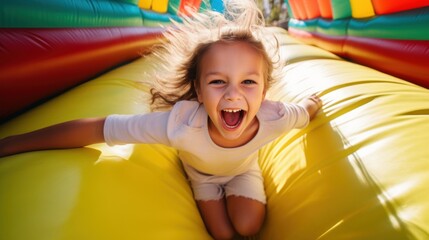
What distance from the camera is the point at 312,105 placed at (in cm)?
104

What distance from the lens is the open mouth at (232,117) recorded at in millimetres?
→ 860

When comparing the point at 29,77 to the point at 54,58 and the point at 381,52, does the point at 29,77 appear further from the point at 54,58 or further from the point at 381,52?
the point at 381,52

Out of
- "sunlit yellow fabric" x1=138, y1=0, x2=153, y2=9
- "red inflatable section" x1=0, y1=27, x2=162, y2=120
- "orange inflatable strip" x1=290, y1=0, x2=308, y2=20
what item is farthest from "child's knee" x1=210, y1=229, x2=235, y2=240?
"orange inflatable strip" x1=290, y1=0, x2=308, y2=20

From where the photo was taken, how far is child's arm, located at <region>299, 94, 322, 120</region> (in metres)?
1.03

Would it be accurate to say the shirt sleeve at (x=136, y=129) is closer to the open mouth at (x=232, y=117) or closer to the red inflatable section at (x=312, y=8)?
the open mouth at (x=232, y=117)

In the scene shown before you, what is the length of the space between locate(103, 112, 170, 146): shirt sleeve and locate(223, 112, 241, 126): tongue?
0.16 meters

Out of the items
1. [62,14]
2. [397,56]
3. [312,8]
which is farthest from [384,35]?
[312,8]

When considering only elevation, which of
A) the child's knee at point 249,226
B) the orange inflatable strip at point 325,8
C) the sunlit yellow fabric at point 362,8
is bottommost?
the child's knee at point 249,226

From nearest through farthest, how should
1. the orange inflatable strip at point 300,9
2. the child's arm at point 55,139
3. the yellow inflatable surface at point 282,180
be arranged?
the yellow inflatable surface at point 282,180 → the child's arm at point 55,139 → the orange inflatable strip at point 300,9

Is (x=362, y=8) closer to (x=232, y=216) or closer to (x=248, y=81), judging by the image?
(x=248, y=81)

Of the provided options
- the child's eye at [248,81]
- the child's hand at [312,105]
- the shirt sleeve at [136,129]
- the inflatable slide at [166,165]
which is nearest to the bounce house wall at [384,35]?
the inflatable slide at [166,165]

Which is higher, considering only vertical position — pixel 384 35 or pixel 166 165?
pixel 384 35

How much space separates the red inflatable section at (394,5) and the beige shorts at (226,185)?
38.8 inches

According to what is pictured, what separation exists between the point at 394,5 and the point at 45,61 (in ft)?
5.02
